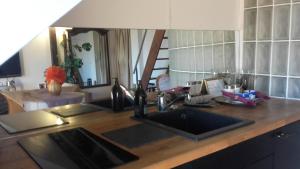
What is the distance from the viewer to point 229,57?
2176 mm

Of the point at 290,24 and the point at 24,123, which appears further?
the point at 290,24

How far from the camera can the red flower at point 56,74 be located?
1.41 meters

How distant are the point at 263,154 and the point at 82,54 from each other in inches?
44.6

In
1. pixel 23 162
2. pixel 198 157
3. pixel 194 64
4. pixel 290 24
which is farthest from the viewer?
pixel 194 64

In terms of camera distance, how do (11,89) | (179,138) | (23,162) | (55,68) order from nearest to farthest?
1. (23,162)
2. (179,138)
3. (11,89)
4. (55,68)

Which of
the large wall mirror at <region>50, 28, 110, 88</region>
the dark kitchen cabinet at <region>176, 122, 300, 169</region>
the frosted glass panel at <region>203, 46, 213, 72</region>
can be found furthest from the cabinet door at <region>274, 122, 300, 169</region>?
the large wall mirror at <region>50, 28, 110, 88</region>

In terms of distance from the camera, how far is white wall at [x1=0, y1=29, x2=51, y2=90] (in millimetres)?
1312

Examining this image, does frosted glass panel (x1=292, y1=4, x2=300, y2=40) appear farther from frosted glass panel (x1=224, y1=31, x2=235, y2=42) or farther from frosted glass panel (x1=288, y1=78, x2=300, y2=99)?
frosted glass panel (x1=224, y1=31, x2=235, y2=42)

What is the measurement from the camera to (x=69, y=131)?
4.26 ft

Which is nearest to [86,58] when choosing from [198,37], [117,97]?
[117,97]

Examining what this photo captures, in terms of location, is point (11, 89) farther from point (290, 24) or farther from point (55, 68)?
point (290, 24)

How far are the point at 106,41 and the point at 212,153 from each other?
917mm

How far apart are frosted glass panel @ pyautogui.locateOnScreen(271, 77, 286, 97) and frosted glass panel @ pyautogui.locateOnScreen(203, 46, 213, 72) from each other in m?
0.51

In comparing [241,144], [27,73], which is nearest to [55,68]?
[27,73]
